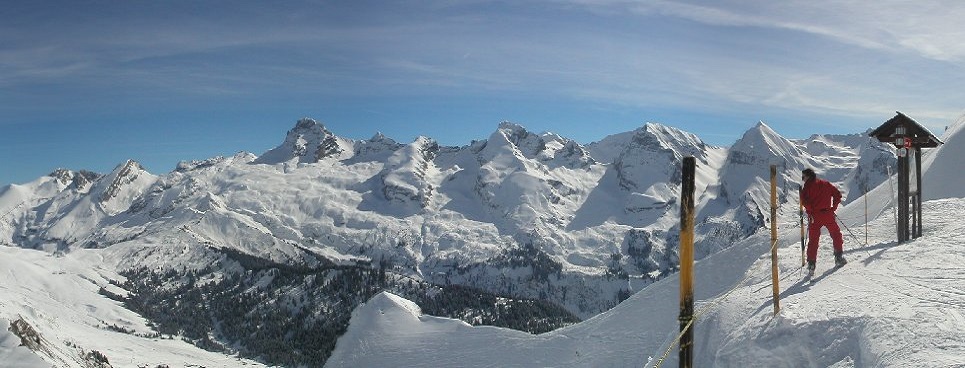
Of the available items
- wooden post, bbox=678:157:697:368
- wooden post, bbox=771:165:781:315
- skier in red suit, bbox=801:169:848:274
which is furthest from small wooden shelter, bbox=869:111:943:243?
wooden post, bbox=678:157:697:368

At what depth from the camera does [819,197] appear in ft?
69.8

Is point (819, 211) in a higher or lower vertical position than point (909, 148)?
lower

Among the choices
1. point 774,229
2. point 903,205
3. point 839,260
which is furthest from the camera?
point 903,205

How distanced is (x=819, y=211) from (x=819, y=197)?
0.44 meters

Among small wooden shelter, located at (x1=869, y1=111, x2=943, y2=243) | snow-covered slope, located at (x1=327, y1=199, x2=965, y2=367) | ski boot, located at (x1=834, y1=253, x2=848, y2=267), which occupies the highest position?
small wooden shelter, located at (x1=869, y1=111, x2=943, y2=243)

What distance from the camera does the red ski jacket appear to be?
69.4 ft

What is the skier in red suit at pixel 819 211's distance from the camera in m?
20.9

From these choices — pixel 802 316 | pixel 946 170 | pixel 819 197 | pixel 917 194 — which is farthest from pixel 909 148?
pixel 946 170

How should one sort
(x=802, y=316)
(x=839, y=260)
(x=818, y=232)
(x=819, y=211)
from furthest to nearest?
1. (x=819, y=211)
2. (x=839, y=260)
3. (x=818, y=232)
4. (x=802, y=316)

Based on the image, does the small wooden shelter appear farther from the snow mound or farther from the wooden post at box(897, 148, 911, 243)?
the snow mound

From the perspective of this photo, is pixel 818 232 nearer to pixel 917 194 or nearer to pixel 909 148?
pixel 917 194

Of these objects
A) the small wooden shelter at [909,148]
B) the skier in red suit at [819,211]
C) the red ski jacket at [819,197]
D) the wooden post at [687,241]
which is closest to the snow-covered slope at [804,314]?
the skier in red suit at [819,211]

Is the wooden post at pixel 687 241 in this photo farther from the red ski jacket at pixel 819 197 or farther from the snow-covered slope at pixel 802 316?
the red ski jacket at pixel 819 197

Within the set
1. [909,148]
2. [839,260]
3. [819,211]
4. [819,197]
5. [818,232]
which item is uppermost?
[909,148]
